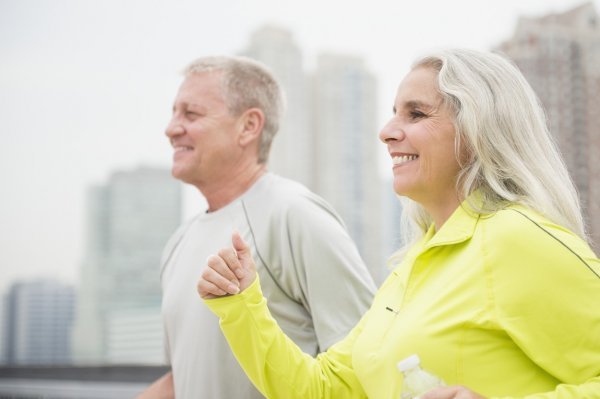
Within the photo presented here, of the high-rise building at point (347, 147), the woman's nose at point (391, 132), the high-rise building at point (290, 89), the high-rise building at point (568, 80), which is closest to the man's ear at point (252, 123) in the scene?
the woman's nose at point (391, 132)

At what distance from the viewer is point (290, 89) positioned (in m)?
20.1

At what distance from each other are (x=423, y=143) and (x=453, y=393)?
42 cm

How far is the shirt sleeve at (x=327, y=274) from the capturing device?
1650 mm

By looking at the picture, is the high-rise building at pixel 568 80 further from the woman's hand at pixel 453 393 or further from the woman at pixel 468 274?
the woman's hand at pixel 453 393

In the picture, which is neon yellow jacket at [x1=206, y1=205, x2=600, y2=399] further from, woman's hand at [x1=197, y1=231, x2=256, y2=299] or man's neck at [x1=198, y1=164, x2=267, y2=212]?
man's neck at [x1=198, y1=164, x2=267, y2=212]

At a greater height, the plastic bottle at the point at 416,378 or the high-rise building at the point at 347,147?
the plastic bottle at the point at 416,378


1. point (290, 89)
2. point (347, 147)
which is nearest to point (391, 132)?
point (290, 89)

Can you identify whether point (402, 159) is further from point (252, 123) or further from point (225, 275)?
→ point (252, 123)

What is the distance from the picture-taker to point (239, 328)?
120 cm

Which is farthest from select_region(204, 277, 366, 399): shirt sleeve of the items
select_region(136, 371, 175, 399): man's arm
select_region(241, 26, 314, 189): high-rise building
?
select_region(241, 26, 314, 189): high-rise building

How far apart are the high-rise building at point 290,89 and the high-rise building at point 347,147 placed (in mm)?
762

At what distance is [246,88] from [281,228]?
472 millimetres

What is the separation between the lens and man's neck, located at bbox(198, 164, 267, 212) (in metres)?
1.92

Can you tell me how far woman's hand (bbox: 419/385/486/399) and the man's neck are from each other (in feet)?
3.50
